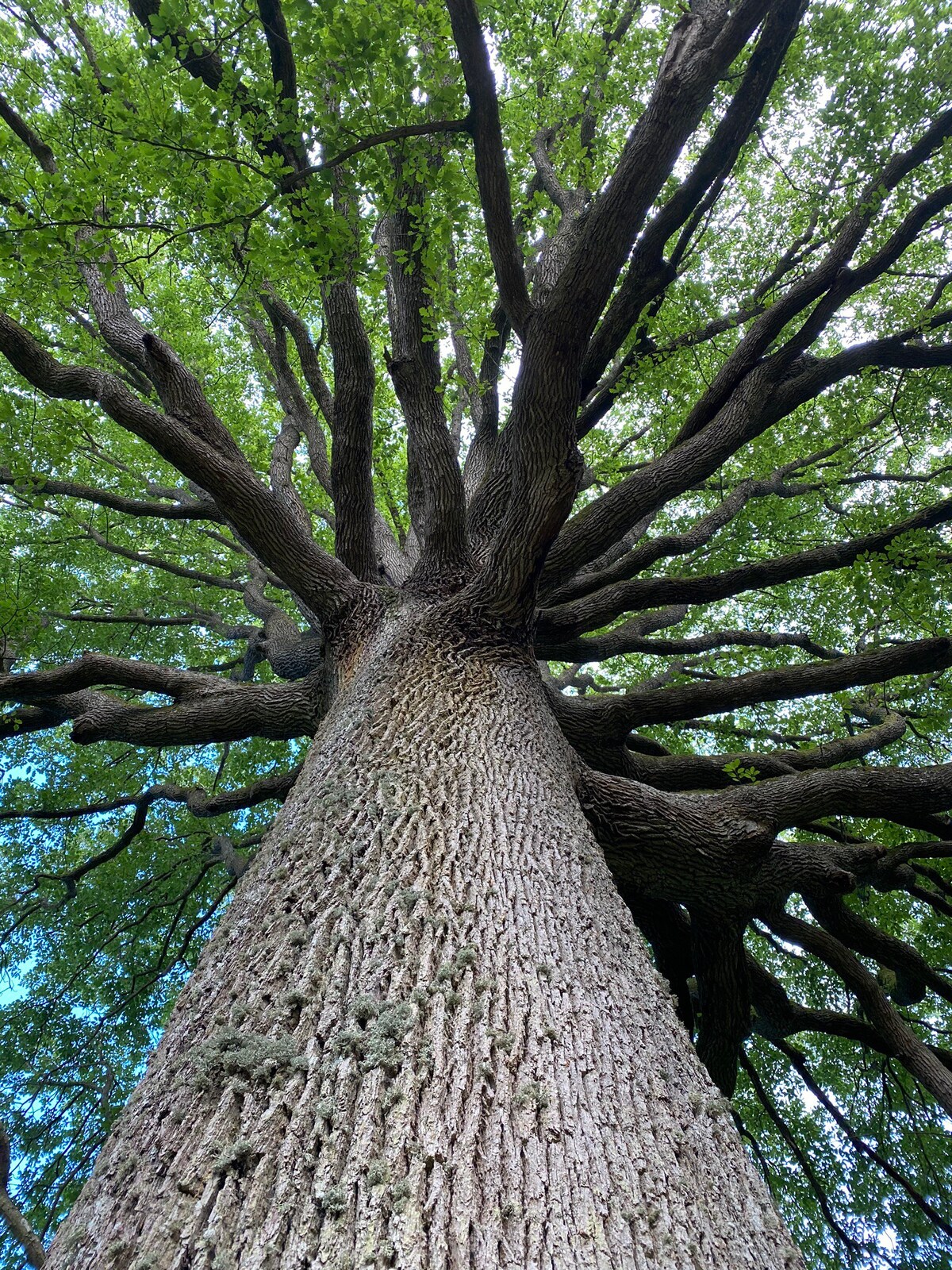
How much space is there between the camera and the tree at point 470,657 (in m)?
1.30

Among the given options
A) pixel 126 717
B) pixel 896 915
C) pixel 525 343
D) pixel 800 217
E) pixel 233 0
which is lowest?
pixel 896 915

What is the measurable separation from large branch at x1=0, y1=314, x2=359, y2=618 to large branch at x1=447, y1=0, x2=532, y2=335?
5.96 ft

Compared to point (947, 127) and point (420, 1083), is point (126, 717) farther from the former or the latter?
point (947, 127)

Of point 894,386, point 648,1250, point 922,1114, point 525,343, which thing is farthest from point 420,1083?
point 922,1114

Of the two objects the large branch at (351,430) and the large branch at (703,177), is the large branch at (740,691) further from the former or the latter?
the large branch at (703,177)

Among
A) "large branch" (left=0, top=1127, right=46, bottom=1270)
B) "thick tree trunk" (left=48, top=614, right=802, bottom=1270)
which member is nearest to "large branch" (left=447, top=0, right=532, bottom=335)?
"thick tree trunk" (left=48, top=614, right=802, bottom=1270)

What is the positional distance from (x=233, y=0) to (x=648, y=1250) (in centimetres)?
491

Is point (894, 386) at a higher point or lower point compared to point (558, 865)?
higher

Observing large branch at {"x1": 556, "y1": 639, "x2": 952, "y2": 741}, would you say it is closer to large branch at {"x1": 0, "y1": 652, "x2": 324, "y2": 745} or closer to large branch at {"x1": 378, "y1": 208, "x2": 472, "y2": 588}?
large branch at {"x1": 378, "y1": 208, "x2": 472, "y2": 588}

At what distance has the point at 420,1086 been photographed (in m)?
1.26

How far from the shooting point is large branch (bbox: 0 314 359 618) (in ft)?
12.3

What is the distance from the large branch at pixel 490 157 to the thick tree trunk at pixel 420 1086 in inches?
102

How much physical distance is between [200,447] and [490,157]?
2.17 m

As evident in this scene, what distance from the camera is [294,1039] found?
138cm
